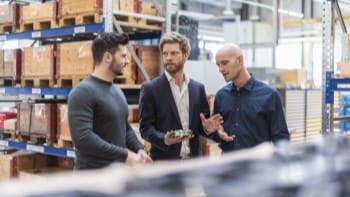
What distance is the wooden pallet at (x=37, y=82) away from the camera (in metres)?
6.08

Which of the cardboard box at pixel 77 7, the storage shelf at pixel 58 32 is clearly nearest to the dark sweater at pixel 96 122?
the storage shelf at pixel 58 32

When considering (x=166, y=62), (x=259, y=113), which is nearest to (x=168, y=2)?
(x=166, y=62)

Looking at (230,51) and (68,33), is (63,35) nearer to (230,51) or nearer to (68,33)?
(68,33)

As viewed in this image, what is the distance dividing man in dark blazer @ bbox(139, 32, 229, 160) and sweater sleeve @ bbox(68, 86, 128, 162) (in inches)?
17.4

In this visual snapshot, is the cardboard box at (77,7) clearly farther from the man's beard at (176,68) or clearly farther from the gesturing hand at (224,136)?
the gesturing hand at (224,136)

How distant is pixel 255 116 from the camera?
376 centimetres

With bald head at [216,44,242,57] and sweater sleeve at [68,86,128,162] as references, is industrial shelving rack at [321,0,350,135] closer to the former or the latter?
bald head at [216,44,242,57]

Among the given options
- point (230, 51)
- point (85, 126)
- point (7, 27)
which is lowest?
point (85, 126)

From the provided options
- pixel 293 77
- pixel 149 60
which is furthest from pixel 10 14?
pixel 293 77

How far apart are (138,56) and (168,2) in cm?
88

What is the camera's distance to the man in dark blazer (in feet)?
13.1

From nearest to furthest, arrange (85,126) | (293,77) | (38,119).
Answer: (85,126)
(38,119)
(293,77)

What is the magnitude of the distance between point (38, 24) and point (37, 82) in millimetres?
790

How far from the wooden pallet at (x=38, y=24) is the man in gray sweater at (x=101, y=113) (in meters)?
2.49
